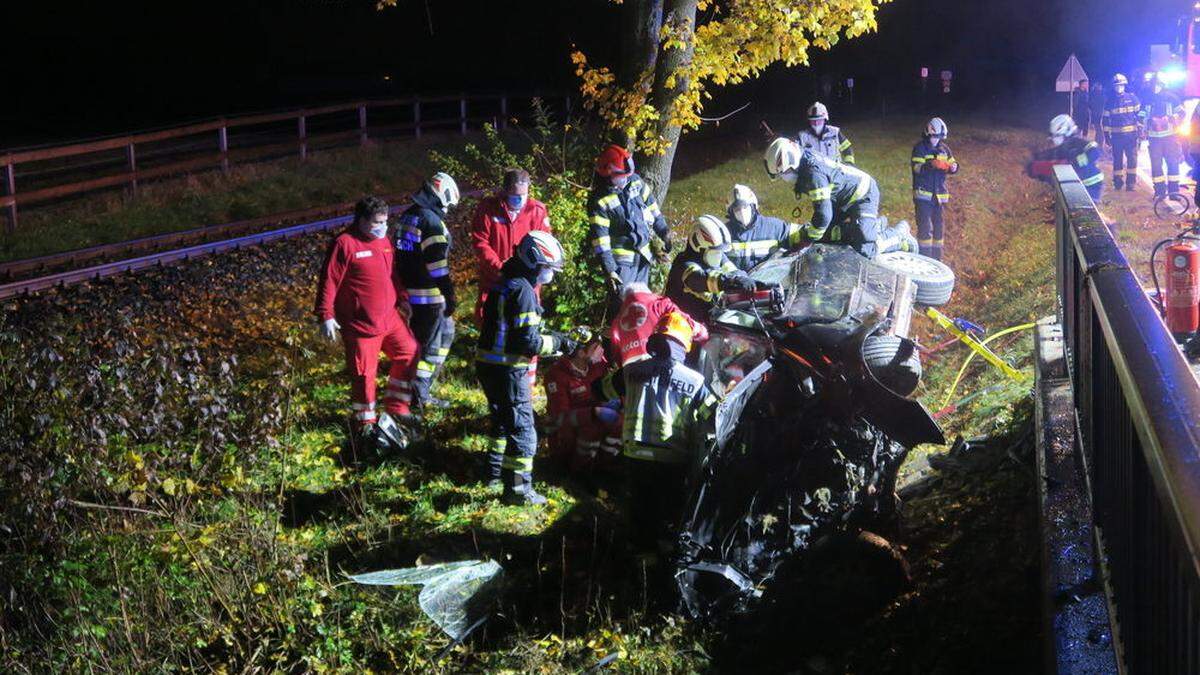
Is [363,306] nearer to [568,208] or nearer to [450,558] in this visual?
[450,558]

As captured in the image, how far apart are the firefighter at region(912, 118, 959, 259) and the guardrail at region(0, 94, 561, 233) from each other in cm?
872

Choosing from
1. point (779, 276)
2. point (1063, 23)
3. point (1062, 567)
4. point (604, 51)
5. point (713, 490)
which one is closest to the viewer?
point (1062, 567)

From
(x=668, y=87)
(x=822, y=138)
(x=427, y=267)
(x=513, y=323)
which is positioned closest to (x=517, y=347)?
(x=513, y=323)

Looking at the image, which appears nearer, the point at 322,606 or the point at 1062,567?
the point at 1062,567

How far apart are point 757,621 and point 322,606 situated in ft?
7.56

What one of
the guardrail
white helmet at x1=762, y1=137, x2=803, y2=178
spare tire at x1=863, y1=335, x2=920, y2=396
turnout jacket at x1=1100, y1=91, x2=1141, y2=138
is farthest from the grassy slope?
the guardrail

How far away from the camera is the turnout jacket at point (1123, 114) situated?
16438 mm

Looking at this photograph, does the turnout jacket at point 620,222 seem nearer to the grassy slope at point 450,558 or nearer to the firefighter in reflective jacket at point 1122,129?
the grassy slope at point 450,558

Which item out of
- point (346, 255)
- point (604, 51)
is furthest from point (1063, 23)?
point (346, 255)

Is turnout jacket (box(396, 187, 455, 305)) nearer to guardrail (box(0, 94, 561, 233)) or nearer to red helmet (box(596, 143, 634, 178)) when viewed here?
red helmet (box(596, 143, 634, 178))

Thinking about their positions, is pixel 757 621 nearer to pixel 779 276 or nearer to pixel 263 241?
pixel 779 276

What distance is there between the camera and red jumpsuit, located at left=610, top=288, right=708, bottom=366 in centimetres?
694

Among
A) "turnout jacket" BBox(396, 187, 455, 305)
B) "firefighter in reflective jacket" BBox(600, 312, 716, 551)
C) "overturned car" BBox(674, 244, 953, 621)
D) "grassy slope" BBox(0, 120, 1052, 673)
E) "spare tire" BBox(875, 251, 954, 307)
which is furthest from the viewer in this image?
"spare tire" BBox(875, 251, 954, 307)

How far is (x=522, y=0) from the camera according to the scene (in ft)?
125
